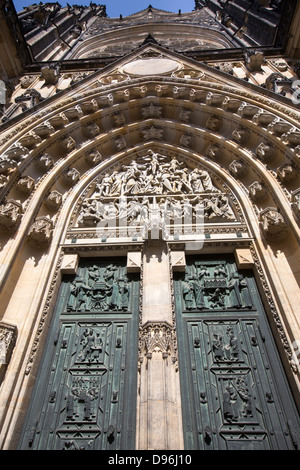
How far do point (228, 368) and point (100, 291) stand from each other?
8.04 ft

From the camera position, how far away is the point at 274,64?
33.8ft

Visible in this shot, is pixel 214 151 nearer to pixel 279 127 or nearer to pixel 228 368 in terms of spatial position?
pixel 279 127

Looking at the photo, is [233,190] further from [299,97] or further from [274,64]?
[274,64]

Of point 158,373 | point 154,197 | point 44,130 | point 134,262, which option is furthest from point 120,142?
point 158,373

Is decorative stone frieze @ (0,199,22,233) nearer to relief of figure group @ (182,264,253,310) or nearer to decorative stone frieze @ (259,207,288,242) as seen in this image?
relief of figure group @ (182,264,253,310)

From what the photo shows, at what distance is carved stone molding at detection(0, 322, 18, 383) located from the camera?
4.07m

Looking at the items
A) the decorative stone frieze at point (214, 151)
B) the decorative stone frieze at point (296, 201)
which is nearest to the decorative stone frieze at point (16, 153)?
the decorative stone frieze at point (214, 151)

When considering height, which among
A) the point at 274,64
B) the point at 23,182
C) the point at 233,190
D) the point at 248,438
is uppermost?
the point at 274,64

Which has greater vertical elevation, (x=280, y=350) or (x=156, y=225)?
(x=156, y=225)

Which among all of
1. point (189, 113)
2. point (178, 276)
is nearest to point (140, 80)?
point (189, 113)

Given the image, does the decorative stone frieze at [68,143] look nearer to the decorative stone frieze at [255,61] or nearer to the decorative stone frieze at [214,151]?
the decorative stone frieze at [214,151]

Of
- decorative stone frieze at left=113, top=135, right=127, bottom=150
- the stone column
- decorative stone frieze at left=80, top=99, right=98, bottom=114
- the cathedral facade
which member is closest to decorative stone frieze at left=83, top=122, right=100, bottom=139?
the cathedral facade
